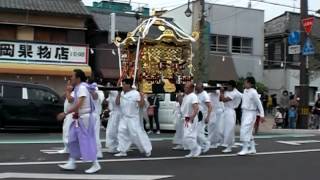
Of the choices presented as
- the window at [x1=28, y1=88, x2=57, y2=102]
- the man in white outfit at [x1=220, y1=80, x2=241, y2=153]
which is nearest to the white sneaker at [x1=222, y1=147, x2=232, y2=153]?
the man in white outfit at [x1=220, y1=80, x2=241, y2=153]

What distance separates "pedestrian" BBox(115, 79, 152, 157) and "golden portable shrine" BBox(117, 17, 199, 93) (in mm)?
2186

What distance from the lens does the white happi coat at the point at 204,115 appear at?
46.3 ft

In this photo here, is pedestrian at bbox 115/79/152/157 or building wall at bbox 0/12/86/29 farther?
building wall at bbox 0/12/86/29

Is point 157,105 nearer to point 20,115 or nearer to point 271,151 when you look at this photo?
point 20,115

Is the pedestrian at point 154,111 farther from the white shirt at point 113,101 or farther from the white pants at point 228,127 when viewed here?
the white shirt at point 113,101

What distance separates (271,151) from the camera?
1465 cm

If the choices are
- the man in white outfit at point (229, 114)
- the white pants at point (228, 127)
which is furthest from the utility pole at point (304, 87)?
the white pants at point (228, 127)

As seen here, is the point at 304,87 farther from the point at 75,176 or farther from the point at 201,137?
the point at 75,176

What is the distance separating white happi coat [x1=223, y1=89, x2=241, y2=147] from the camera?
14.6 meters

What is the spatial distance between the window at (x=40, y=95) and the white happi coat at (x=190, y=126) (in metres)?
7.77

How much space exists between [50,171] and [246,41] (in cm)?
3155

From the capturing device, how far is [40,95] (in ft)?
65.6

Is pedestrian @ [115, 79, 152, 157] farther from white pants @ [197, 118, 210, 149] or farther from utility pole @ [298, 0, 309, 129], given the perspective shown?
utility pole @ [298, 0, 309, 129]

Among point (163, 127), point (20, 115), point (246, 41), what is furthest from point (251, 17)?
point (20, 115)
